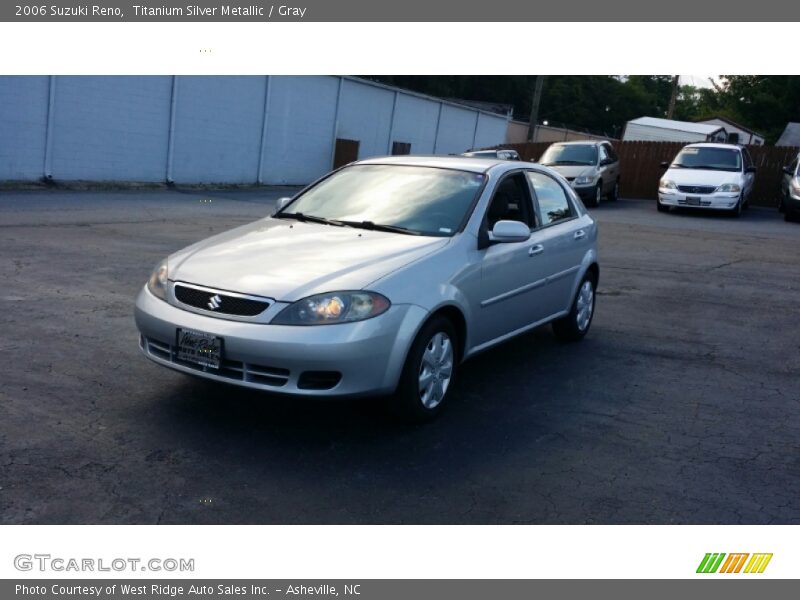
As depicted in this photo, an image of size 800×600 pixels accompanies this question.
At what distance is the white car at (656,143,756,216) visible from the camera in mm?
19734

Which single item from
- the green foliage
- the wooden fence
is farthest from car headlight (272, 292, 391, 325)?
the green foliage

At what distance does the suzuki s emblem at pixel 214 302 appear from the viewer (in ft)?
15.2

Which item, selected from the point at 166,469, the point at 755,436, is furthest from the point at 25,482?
the point at 755,436

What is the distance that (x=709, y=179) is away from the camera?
19953mm

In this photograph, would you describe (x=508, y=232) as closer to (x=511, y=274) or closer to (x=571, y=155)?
(x=511, y=274)

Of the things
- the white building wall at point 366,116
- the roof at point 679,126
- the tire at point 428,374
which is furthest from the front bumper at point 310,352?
the roof at point 679,126

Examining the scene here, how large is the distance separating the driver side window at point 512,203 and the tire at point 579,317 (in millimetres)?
1096

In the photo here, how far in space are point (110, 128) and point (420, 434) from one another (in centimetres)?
1595

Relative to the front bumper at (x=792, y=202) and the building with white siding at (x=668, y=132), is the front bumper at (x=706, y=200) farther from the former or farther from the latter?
the building with white siding at (x=668, y=132)

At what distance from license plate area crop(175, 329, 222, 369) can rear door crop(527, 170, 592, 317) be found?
108 inches

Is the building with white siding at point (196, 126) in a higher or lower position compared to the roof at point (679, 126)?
lower

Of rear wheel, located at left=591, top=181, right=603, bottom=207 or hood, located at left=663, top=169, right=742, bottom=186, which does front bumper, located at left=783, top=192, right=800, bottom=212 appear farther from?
rear wheel, located at left=591, top=181, right=603, bottom=207

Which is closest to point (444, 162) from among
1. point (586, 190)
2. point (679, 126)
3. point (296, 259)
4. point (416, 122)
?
point (296, 259)

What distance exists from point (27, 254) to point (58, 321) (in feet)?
10.4
